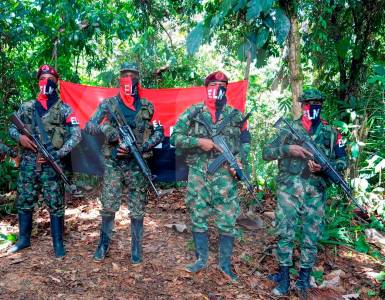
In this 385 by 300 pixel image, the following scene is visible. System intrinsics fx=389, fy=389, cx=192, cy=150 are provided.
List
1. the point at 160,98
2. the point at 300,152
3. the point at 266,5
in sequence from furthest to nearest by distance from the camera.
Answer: the point at 160,98 → the point at 300,152 → the point at 266,5

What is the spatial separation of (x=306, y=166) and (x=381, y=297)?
1.71 meters

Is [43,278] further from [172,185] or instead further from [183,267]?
[172,185]

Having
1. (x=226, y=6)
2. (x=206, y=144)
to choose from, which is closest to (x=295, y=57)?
(x=226, y=6)

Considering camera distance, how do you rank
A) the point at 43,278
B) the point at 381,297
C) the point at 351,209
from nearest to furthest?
the point at 43,278
the point at 381,297
the point at 351,209

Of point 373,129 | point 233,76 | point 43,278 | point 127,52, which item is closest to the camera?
point 43,278

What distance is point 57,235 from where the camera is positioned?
442cm

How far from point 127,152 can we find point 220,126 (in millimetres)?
1036

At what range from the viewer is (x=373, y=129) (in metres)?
6.46

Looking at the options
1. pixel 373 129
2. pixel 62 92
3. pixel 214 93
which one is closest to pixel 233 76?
pixel 373 129

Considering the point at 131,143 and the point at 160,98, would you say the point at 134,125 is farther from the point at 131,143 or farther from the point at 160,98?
the point at 160,98

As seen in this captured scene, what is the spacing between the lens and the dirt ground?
12.7ft

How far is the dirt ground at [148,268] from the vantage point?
3.86 meters

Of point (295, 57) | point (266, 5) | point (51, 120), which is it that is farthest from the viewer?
point (295, 57)

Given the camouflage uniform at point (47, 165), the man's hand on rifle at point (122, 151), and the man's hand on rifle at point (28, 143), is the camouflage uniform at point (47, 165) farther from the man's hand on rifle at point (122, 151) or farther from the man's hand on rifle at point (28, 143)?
the man's hand on rifle at point (122, 151)
